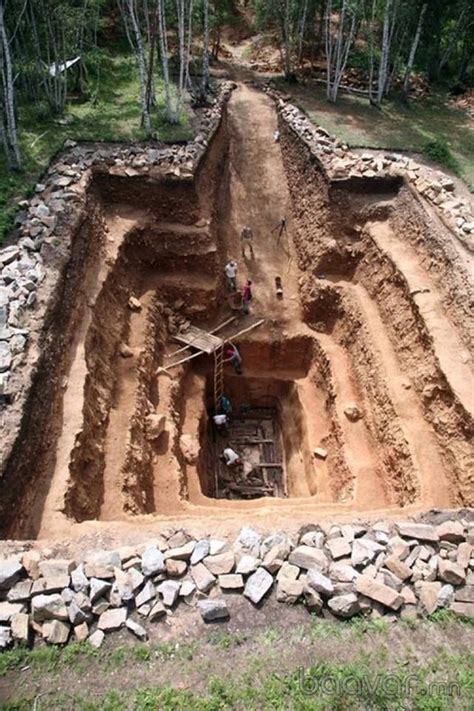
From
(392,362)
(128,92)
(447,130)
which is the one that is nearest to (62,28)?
(128,92)

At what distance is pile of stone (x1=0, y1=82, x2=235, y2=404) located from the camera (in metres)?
9.92

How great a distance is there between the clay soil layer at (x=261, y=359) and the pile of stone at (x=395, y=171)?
414 millimetres

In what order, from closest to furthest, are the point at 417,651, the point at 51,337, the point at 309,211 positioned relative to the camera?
the point at 417,651 → the point at 51,337 → the point at 309,211

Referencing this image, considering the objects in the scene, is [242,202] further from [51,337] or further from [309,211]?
[51,337]

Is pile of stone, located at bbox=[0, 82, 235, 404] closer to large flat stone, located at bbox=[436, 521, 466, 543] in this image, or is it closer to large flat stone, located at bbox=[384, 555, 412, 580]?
large flat stone, located at bbox=[384, 555, 412, 580]

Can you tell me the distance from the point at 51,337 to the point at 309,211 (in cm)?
1115

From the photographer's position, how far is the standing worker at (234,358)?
1597cm

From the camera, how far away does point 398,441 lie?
11492 mm

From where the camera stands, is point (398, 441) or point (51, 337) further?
point (398, 441)

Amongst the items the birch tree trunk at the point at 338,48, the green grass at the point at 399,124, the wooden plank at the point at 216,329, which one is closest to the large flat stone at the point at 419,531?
the wooden plank at the point at 216,329

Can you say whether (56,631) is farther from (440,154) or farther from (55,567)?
(440,154)

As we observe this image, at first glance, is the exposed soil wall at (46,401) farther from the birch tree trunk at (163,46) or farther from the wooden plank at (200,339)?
the birch tree trunk at (163,46)

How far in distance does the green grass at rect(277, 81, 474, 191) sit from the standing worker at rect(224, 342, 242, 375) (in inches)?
360

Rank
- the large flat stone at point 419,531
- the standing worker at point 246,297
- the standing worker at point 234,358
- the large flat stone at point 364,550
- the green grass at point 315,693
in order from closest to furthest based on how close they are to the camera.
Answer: the green grass at point 315,693, the large flat stone at point 364,550, the large flat stone at point 419,531, the standing worker at point 234,358, the standing worker at point 246,297
